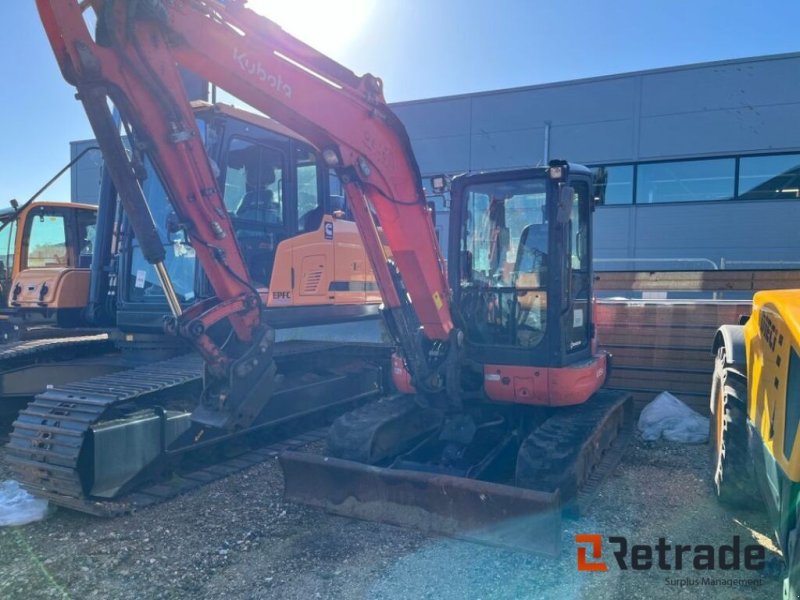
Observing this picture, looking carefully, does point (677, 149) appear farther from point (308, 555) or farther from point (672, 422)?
point (308, 555)

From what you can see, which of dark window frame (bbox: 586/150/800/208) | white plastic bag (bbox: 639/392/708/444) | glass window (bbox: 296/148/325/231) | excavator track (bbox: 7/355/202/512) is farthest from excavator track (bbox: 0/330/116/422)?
dark window frame (bbox: 586/150/800/208)

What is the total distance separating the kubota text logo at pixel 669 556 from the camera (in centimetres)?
376

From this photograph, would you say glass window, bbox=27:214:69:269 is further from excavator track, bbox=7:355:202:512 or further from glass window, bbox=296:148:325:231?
excavator track, bbox=7:355:202:512

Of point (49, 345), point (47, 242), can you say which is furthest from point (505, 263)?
point (47, 242)

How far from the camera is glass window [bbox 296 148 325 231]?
6465 millimetres

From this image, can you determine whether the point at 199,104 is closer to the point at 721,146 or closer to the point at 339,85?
the point at 339,85

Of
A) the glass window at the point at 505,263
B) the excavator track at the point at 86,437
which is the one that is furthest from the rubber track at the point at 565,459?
the excavator track at the point at 86,437

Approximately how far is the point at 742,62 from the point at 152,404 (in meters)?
16.2

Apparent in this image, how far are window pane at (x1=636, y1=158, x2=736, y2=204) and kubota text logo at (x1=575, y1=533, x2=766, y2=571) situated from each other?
14013mm

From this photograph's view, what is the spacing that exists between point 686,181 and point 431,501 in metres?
14.9

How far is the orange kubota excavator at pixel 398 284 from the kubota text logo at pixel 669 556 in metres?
0.32

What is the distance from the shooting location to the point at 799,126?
49.4 ft

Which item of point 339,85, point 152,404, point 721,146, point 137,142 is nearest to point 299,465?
point 152,404

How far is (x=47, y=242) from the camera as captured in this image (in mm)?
8984
